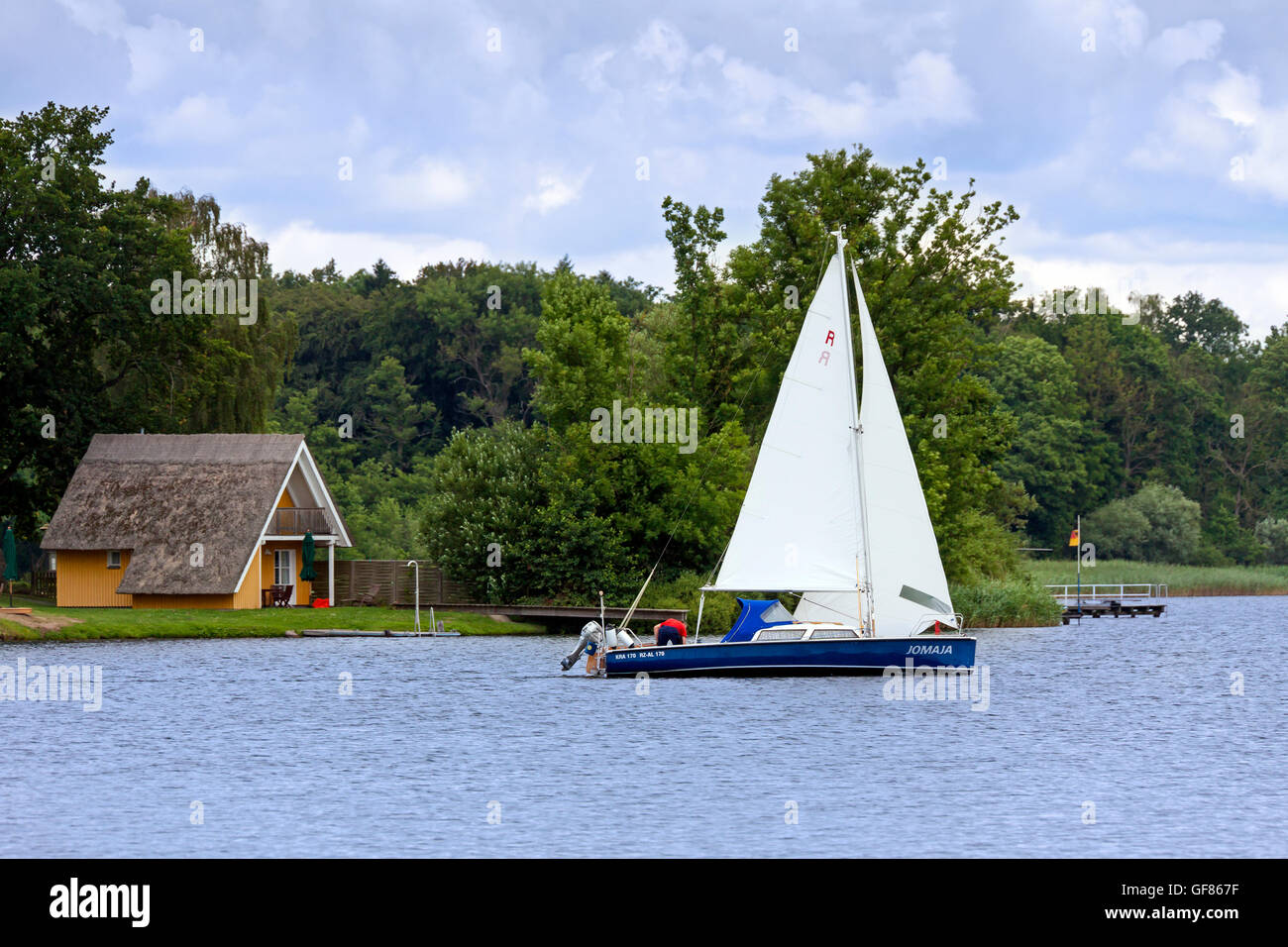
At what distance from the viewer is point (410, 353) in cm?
11438

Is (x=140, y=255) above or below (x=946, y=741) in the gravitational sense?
above

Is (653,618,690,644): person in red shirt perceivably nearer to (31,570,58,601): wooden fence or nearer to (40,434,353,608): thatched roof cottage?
(40,434,353,608): thatched roof cottage

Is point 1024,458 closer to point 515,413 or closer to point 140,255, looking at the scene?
point 515,413

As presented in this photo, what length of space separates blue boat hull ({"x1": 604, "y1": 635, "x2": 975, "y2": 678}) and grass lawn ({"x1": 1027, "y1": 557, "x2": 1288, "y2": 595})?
67.6 meters

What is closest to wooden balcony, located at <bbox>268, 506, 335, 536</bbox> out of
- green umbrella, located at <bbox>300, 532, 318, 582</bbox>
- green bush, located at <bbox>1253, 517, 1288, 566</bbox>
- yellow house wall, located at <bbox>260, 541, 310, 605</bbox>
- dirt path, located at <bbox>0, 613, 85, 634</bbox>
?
yellow house wall, located at <bbox>260, 541, 310, 605</bbox>

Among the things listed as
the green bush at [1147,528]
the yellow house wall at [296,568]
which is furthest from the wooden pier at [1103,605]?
the yellow house wall at [296,568]

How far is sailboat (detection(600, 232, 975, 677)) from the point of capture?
4275 centimetres

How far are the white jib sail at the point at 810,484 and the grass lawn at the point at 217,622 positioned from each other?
22804 mm

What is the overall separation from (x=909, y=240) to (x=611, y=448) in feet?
59.0

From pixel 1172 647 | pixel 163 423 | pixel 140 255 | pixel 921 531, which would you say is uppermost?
pixel 140 255

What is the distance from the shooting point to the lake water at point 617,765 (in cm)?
2259
